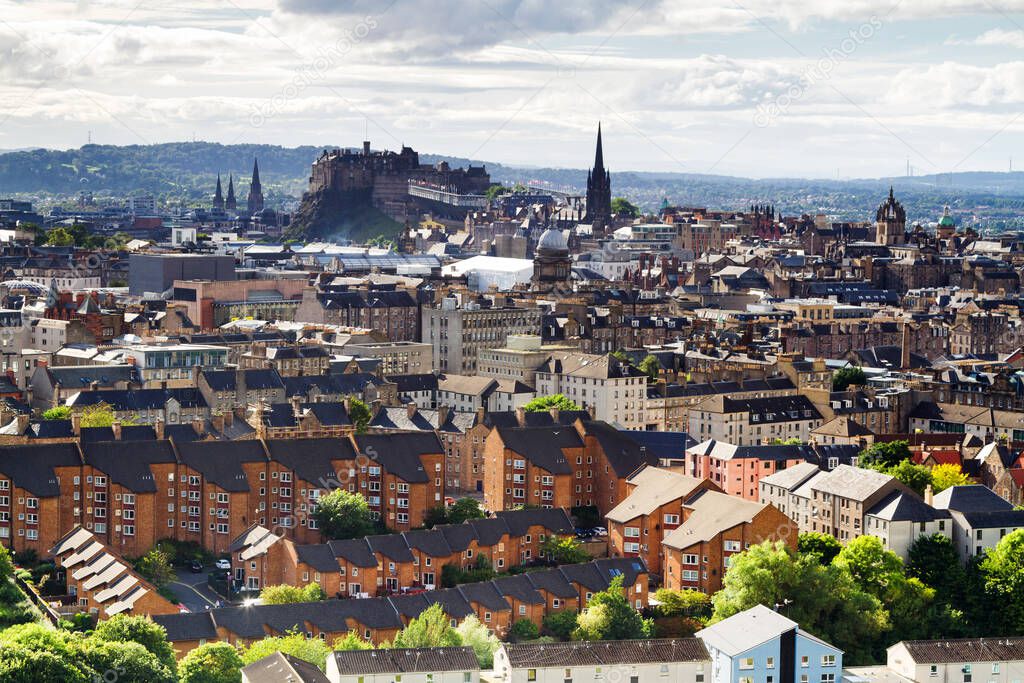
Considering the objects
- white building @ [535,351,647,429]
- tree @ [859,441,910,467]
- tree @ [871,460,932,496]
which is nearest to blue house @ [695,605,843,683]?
tree @ [871,460,932,496]

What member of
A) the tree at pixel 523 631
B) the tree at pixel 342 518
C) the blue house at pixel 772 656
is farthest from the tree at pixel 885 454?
the blue house at pixel 772 656

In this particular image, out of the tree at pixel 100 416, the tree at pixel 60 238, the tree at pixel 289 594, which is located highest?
the tree at pixel 60 238

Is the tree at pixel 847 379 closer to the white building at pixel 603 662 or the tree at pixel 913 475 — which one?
the tree at pixel 913 475

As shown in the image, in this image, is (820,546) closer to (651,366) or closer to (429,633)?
(429,633)

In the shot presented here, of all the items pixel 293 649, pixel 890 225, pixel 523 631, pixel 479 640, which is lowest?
pixel 523 631

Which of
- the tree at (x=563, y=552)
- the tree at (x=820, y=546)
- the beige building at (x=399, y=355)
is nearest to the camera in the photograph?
the tree at (x=820, y=546)

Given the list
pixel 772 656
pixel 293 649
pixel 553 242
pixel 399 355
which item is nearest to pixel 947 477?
pixel 772 656
